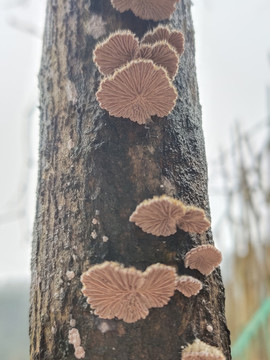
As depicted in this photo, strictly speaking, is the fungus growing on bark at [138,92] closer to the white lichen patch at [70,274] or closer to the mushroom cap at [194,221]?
the mushroom cap at [194,221]

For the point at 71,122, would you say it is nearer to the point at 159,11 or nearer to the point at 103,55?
the point at 103,55

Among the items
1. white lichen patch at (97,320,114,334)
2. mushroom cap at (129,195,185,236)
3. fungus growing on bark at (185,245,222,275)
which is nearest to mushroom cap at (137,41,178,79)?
mushroom cap at (129,195,185,236)

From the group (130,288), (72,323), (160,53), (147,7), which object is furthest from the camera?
(147,7)

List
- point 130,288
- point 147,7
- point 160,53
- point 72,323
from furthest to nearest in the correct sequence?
point 147,7 → point 160,53 → point 72,323 → point 130,288

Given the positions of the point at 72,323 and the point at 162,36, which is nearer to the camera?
the point at 72,323

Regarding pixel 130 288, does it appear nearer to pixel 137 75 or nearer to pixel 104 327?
pixel 104 327

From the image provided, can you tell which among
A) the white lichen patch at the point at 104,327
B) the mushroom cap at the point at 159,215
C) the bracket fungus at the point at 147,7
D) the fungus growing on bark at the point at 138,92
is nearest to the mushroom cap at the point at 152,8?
the bracket fungus at the point at 147,7

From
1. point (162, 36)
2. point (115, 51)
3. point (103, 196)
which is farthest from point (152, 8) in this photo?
point (103, 196)
